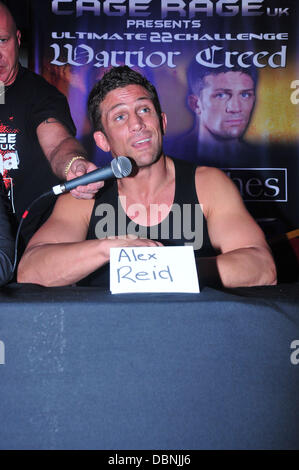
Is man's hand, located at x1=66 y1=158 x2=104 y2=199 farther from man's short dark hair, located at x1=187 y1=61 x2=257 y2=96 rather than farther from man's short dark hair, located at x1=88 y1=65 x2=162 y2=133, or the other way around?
man's short dark hair, located at x1=187 y1=61 x2=257 y2=96

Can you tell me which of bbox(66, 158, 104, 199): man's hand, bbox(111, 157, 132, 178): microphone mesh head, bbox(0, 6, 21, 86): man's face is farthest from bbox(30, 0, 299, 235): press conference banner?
bbox(111, 157, 132, 178): microphone mesh head

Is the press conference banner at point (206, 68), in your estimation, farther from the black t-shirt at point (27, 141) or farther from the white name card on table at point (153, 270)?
the white name card on table at point (153, 270)

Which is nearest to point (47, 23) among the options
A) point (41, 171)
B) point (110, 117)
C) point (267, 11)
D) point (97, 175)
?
point (41, 171)

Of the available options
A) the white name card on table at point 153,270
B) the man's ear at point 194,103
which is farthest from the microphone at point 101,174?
the man's ear at point 194,103

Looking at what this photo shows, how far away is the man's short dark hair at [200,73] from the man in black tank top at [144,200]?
1535 millimetres

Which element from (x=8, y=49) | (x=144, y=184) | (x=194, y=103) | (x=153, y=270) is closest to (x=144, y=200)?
(x=144, y=184)

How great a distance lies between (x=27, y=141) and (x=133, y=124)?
95 cm

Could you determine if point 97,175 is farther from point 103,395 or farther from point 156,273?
point 103,395

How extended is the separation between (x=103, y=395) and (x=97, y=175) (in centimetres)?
59

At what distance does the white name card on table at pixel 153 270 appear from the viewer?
96cm

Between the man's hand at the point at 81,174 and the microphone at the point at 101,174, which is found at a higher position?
the man's hand at the point at 81,174

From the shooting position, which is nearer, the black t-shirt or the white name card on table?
the white name card on table

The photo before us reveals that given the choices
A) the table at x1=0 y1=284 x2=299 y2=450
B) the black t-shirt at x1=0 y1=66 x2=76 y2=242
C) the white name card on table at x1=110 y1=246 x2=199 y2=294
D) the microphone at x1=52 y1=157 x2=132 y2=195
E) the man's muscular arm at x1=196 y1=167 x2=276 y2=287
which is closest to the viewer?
the table at x1=0 y1=284 x2=299 y2=450

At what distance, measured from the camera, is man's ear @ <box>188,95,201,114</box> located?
10.7ft
